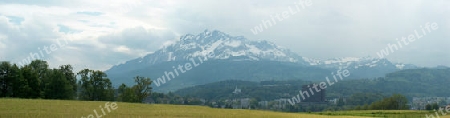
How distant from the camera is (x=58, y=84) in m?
103

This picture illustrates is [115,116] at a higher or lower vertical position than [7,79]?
lower

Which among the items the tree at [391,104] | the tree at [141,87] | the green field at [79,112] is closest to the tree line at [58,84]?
the tree at [141,87]

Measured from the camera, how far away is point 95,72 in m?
118

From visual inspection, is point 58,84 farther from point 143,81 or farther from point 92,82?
point 143,81

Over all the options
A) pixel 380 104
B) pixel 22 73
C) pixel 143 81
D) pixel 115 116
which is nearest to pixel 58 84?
pixel 22 73

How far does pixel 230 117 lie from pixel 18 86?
61.8 m

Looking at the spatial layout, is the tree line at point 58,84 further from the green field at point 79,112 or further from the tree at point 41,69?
the green field at point 79,112

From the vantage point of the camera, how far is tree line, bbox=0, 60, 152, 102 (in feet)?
313

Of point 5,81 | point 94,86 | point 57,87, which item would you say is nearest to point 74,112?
point 5,81

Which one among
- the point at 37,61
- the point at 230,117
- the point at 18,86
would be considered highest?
the point at 37,61

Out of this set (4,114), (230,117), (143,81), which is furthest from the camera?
(143,81)

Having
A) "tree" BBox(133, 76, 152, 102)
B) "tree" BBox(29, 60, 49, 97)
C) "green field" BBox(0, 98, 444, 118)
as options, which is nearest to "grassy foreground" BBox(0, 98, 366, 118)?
"green field" BBox(0, 98, 444, 118)

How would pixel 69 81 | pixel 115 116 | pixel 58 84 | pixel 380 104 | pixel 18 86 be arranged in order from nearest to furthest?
pixel 115 116, pixel 18 86, pixel 58 84, pixel 69 81, pixel 380 104

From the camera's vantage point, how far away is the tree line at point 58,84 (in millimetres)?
95438
